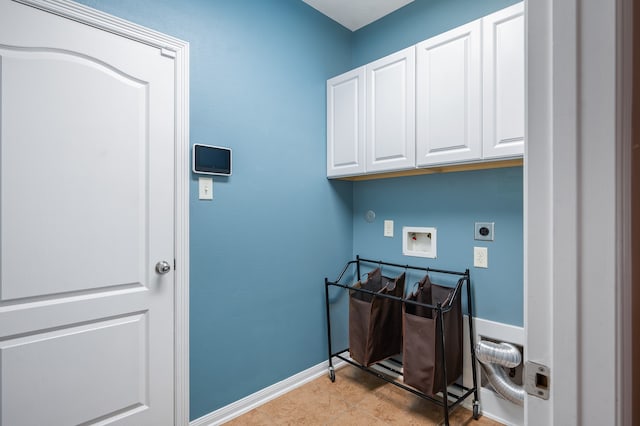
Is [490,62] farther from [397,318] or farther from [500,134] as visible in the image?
[397,318]

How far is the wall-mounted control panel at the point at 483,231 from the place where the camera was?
75.0 inches

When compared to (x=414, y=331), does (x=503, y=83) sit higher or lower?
higher

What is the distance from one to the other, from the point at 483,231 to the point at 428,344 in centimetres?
76

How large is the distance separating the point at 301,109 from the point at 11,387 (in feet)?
6.82

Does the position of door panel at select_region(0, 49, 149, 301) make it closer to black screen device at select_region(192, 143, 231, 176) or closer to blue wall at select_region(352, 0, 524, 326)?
black screen device at select_region(192, 143, 231, 176)

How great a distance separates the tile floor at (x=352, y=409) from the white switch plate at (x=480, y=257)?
0.90 meters

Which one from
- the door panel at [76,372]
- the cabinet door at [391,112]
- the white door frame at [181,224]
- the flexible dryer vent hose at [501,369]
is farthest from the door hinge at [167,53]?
the flexible dryer vent hose at [501,369]

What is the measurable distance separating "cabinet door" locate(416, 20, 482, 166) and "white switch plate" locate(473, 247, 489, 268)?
59cm

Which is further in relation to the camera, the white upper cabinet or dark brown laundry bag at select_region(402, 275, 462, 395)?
dark brown laundry bag at select_region(402, 275, 462, 395)

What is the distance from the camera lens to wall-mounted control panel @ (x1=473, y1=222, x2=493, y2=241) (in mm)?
1906

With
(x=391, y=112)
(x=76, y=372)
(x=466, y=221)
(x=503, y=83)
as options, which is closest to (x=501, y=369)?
(x=466, y=221)

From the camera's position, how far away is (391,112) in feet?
6.76

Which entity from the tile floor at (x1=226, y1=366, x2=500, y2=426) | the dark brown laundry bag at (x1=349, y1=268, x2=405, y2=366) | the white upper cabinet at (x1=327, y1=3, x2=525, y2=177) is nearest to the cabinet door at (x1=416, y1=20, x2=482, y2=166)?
the white upper cabinet at (x1=327, y1=3, x2=525, y2=177)

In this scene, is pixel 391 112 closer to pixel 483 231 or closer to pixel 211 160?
pixel 483 231
